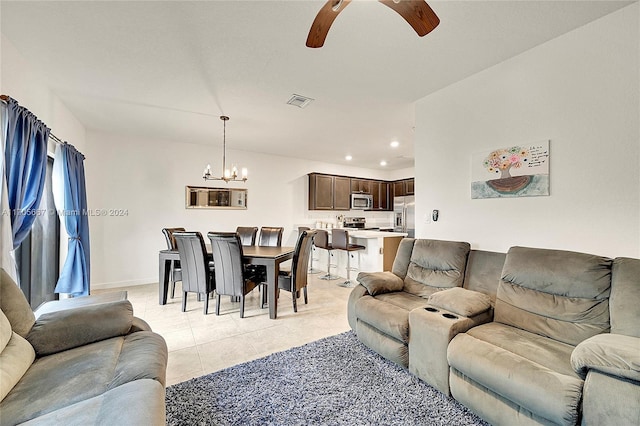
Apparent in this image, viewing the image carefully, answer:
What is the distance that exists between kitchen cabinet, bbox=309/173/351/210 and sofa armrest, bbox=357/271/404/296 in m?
3.79

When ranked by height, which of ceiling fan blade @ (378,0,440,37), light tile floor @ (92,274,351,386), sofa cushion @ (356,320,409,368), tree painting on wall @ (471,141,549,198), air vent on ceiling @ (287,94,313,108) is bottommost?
light tile floor @ (92,274,351,386)

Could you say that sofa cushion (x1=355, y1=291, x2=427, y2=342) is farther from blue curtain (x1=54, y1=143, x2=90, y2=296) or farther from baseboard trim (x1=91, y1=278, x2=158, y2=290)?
baseboard trim (x1=91, y1=278, x2=158, y2=290)

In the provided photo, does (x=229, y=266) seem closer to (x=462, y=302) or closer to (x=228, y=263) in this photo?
(x=228, y=263)

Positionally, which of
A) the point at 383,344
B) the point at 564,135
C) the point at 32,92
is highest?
the point at 32,92

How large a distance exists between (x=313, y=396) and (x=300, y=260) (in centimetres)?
180

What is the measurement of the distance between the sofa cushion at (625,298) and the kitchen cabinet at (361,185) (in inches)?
216

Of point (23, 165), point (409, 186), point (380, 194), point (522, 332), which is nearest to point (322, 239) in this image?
point (380, 194)

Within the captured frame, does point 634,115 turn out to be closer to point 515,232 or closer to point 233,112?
point 515,232

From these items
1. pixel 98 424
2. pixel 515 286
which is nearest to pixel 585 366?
pixel 515 286

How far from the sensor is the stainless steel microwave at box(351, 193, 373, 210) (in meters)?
6.92

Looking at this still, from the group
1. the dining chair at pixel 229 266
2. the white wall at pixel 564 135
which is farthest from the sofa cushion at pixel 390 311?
the dining chair at pixel 229 266

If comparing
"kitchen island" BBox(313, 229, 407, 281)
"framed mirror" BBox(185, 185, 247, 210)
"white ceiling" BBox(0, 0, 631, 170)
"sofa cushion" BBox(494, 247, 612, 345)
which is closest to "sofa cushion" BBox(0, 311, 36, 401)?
"white ceiling" BBox(0, 0, 631, 170)

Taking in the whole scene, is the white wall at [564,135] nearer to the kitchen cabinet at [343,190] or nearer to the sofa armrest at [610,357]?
the sofa armrest at [610,357]

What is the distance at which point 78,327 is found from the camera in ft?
5.31
